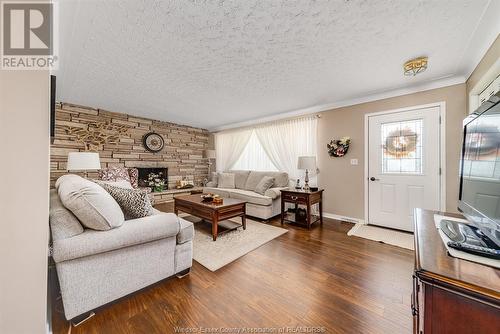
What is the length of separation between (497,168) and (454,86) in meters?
2.71

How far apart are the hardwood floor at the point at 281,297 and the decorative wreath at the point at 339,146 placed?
179cm

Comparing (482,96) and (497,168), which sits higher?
(482,96)

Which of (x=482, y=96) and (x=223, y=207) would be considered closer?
(x=482, y=96)

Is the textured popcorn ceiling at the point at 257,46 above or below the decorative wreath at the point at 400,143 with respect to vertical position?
above

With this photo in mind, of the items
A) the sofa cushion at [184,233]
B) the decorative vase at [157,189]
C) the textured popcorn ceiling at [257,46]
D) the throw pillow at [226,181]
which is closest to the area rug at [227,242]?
the sofa cushion at [184,233]

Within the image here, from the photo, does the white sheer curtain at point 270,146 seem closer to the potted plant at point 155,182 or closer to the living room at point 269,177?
the living room at point 269,177

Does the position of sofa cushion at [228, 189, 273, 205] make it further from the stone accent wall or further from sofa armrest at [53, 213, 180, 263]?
the stone accent wall

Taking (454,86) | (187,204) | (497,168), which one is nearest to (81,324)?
(187,204)

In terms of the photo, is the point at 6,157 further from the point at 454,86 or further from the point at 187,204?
the point at 454,86

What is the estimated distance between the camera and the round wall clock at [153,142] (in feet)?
16.1

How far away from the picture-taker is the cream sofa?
364 cm

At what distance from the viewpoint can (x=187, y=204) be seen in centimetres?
318

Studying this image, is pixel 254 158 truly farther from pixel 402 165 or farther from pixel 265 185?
pixel 402 165

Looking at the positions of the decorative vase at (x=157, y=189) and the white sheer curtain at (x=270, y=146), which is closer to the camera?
the white sheer curtain at (x=270, y=146)
